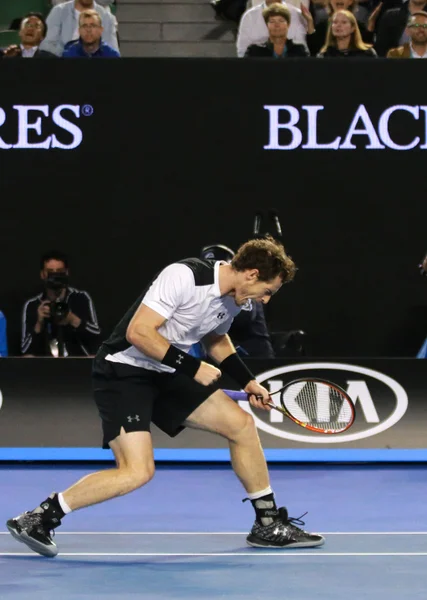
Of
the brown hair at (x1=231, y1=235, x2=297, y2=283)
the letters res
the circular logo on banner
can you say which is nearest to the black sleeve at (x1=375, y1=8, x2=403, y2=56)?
the letters res

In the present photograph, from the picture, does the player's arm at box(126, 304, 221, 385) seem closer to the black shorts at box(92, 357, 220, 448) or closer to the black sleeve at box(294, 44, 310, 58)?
the black shorts at box(92, 357, 220, 448)

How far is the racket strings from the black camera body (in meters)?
4.14

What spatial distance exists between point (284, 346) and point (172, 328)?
15.7ft

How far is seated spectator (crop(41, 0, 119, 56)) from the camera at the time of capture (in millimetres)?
11836

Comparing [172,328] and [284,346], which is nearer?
[172,328]

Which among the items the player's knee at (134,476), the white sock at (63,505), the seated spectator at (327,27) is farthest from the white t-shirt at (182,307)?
the seated spectator at (327,27)

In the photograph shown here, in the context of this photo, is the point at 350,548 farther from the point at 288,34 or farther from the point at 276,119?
the point at 288,34

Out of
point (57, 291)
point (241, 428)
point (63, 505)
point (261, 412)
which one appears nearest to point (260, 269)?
point (241, 428)

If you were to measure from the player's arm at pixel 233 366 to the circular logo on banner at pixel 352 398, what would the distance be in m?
2.89

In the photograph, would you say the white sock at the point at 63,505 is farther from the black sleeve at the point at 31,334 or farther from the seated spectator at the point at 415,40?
the seated spectator at the point at 415,40

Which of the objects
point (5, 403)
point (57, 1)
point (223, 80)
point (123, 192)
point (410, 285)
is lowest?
point (5, 403)

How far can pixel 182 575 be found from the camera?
5758 mm

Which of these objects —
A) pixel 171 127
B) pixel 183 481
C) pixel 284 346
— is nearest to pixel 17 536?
pixel 183 481

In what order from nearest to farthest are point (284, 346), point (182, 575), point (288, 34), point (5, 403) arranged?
1. point (182, 575)
2. point (5, 403)
3. point (284, 346)
4. point (288, 34)
